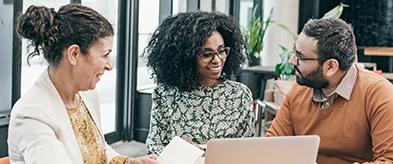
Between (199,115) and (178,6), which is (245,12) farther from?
(199,115)

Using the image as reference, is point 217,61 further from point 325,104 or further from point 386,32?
point 386,32

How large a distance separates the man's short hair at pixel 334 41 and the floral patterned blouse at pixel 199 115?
43cm

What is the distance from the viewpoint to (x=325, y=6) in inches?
273

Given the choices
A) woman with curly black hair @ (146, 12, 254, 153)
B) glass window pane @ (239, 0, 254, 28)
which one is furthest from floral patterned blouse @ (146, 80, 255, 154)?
glass window pane @ (239, 0, 254, 28)

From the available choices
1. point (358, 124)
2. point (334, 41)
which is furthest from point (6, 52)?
point (358, 124)

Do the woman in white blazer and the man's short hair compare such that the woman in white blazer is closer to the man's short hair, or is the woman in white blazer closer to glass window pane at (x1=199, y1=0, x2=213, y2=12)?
the man's short hair

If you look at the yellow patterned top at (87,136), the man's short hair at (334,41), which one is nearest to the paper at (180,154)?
the yellow patterned top at (87,136)

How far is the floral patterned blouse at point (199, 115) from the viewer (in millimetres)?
2107

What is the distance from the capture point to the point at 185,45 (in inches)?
84.0

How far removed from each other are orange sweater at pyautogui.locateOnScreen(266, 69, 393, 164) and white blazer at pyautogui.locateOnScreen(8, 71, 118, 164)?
94 cm

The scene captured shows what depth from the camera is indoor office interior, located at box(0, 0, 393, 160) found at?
2.84m

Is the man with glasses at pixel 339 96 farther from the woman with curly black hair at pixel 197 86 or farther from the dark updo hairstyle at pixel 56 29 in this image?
the dark updo hairstyle at pixel 56 29

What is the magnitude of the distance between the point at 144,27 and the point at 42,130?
330 centimetres

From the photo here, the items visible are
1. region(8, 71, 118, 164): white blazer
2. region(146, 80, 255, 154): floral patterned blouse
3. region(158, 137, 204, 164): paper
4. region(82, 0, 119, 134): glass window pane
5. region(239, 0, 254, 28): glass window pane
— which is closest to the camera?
region(8, 71, 118, 164): white blazer
